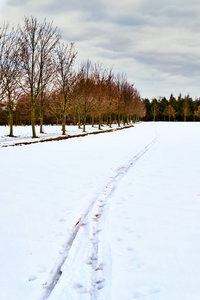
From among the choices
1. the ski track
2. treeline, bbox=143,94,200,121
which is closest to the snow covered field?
the ski track

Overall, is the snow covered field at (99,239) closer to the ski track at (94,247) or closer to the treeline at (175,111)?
the ski track at (94,247)

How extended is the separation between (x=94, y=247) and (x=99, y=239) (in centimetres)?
25

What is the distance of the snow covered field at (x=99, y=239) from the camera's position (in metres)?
2.74

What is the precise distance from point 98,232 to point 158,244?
3.41 ft

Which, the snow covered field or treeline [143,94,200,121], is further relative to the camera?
treeline [143,94,200,121]

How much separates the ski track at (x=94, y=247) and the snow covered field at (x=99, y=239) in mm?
12

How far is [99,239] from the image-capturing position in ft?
12.6

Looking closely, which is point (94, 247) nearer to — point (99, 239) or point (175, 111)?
point (99, 239)

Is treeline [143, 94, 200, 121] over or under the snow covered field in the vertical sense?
over

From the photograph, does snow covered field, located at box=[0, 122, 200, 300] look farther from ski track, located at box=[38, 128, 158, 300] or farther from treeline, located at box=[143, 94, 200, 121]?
treeline, located at box=[143, 94, 200, 121]

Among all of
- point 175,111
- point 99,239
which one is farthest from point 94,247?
point 175,111

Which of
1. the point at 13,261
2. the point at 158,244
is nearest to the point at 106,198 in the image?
the point at 158,244

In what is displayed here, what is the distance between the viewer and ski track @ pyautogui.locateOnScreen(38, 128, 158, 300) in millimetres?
2773

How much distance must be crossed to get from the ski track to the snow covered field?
12 millimetres
